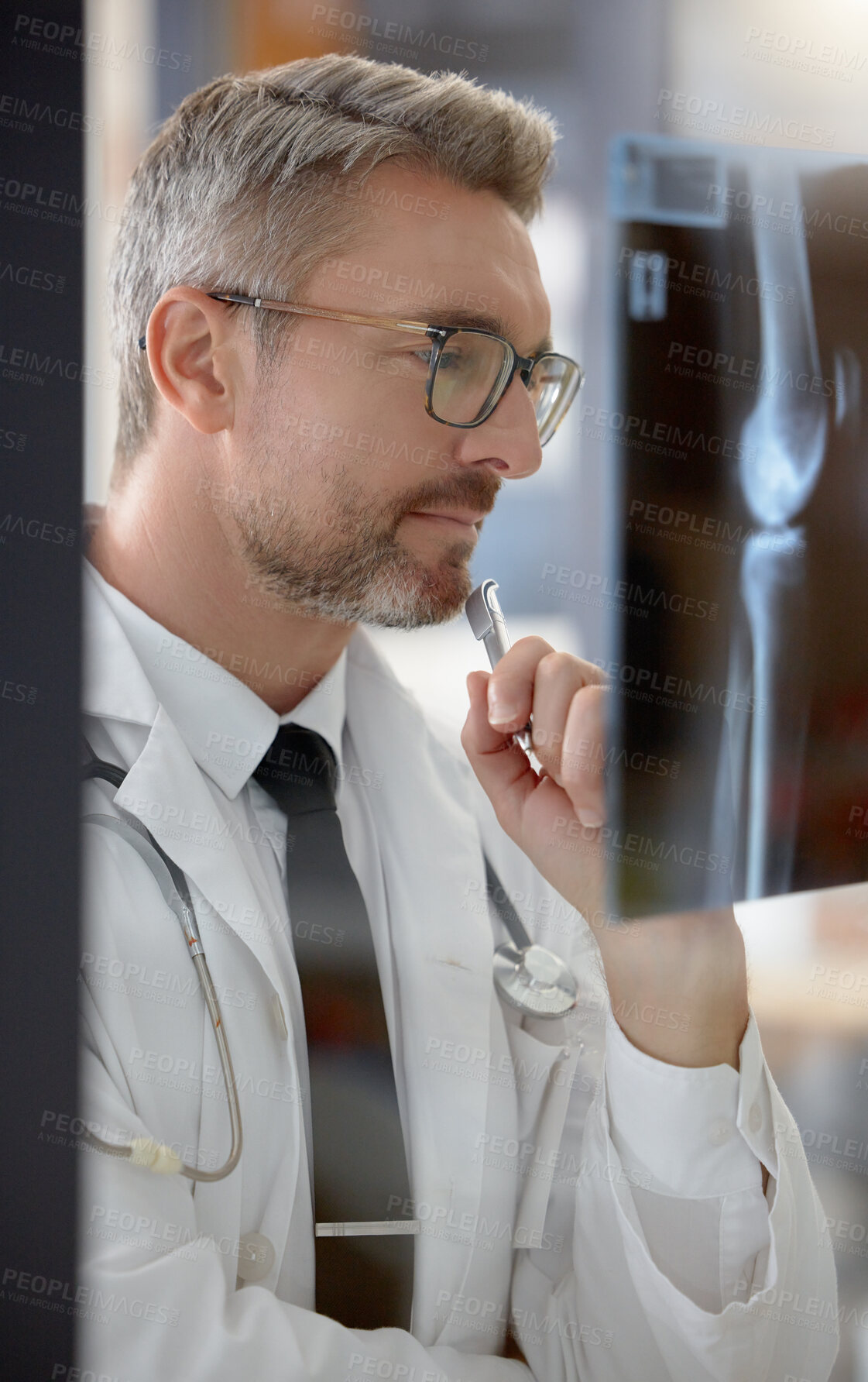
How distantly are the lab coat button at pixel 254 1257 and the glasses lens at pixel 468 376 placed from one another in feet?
1.54

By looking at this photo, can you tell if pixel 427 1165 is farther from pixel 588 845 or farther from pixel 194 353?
pixel 194 353

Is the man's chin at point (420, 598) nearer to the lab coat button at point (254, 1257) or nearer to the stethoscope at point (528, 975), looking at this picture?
the stethoscope at point (528, 975)

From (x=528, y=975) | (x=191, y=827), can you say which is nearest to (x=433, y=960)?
(x=528, y=975)

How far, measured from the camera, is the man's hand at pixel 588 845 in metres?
0.51

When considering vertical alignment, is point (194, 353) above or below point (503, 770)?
above

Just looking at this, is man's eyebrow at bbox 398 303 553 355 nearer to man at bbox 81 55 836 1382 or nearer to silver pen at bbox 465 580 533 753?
man at bbox 81 55 836 1382

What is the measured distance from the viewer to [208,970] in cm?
54

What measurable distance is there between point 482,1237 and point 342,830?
0.89ft

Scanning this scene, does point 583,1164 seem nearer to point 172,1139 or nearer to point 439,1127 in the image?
point 439,1127

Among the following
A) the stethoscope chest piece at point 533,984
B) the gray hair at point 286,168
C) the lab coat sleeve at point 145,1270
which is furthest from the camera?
the stethoscope chest piece at point 533,984

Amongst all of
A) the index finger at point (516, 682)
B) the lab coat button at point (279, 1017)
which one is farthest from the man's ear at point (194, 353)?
the lab coat button at point (279, 1017)

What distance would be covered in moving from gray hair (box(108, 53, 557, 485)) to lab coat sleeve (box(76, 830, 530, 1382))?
1.07ft

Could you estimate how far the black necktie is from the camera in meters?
0.56

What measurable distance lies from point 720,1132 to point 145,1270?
32 cm
